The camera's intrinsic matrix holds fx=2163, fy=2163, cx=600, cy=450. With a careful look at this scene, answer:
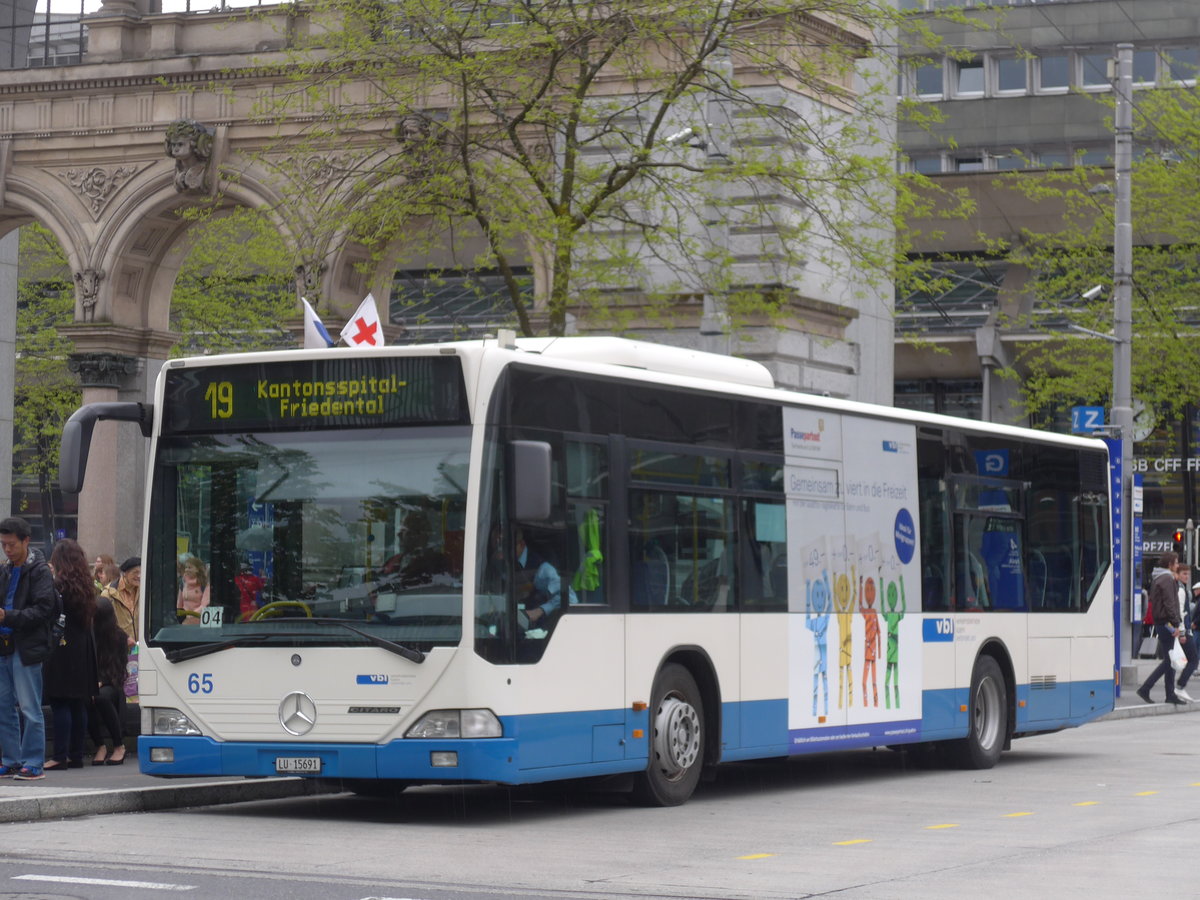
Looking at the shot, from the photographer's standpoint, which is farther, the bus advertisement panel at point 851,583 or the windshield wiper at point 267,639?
the bus advertisement panel at point 851,583

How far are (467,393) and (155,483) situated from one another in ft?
7.00

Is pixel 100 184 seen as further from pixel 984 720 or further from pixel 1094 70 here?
pixel 1094 70

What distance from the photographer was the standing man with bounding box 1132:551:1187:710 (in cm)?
2548

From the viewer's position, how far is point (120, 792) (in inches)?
506

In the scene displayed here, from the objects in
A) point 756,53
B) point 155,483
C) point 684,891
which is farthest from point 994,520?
point 684,891

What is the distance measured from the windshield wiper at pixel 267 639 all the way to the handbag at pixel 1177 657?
620 inches

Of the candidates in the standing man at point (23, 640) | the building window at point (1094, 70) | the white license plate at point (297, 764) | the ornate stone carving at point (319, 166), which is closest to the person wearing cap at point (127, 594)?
the standing man at point (23, 640)

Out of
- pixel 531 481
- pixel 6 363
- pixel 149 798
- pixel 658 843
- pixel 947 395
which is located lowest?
pixel 658 843

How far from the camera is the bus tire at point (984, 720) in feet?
57.3

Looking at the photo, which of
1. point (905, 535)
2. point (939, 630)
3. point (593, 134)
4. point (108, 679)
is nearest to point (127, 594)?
point (108, 679)

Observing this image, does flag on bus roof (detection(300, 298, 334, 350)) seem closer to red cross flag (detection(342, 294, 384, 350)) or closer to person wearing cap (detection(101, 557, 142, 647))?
red cross flag (detection(342, 294, 384, 350))

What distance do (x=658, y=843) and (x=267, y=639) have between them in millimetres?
2645

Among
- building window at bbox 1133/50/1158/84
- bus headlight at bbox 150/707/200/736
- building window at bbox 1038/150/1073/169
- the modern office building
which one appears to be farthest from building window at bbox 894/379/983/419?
bus headlight at bbox 150/707/200/736

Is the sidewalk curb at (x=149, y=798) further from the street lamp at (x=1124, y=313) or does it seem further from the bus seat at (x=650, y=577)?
the street lamp at (x=1124, y=313)
